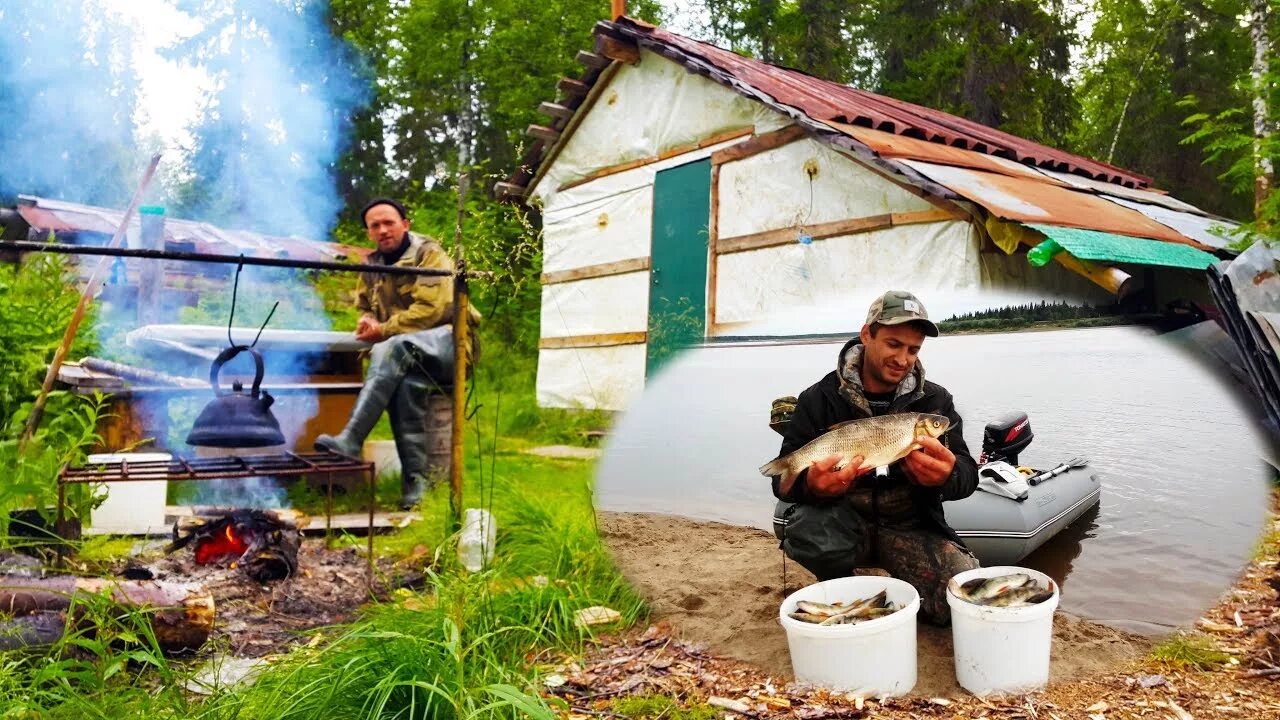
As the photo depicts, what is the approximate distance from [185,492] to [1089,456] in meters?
6.96

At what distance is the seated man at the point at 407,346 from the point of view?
283 inches

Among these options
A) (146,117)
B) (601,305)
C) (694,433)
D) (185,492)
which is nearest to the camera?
(694,433)

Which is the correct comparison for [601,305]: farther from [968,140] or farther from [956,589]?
[956,589]

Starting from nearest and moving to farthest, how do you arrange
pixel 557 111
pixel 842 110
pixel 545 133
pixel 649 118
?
pixel 842 110
pixel 649 118
pixel 557 111
pixel 545 133

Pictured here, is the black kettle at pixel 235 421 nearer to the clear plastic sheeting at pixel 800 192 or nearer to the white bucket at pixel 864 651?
the white bucket at pixel 864 651

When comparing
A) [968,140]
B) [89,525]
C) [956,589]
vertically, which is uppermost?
[968,140]

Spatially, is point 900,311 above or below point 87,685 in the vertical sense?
above

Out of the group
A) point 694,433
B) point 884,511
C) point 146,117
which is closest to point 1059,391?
point 884,511

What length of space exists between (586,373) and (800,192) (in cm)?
371

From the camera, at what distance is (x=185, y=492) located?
748cm

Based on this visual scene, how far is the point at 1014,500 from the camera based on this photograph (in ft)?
9.84

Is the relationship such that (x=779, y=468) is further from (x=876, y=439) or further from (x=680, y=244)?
(x=680, y=244)

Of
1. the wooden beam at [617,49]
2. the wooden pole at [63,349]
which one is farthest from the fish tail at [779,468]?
the wooden beam at [617,49]

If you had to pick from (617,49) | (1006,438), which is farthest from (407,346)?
(1006,438)
